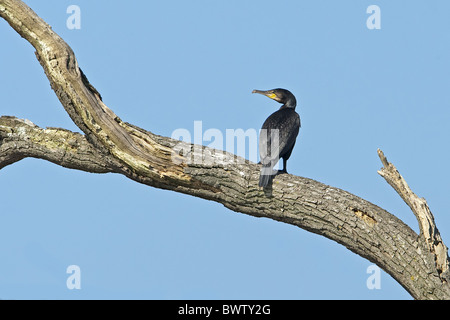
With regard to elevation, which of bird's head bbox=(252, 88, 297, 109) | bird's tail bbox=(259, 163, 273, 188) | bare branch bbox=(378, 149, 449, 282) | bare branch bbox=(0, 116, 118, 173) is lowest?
bare branch bbox=(378, 149, 449, 282)

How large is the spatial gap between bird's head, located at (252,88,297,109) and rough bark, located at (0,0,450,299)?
1870 mm

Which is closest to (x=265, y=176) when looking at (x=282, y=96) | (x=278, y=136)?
(x=278, y=136)

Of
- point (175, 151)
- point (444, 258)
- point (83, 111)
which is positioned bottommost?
point (444, 258)

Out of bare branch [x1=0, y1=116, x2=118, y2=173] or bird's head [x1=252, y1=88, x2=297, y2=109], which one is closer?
bare branch [x1=0, y1=116, x2=118, y2=173]

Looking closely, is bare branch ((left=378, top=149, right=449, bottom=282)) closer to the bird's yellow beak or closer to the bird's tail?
the bird's tail

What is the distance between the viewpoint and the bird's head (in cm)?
693

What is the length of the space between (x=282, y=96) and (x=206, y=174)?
7.32 ft

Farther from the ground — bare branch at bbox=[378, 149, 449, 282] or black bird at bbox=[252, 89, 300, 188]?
black bird at bbox=[252, 89, 300, 188]

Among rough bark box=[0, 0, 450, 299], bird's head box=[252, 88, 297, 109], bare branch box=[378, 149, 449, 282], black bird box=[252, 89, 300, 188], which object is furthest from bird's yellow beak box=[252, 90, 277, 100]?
bare branch box=[378, 149, 449, 282]
